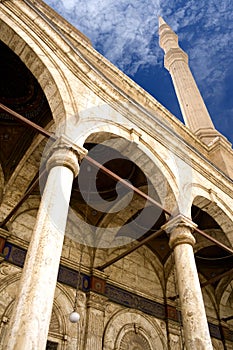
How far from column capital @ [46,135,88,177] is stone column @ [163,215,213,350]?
2283mm

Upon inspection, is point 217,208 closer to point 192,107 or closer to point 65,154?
point 65,154

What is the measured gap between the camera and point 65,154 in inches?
171

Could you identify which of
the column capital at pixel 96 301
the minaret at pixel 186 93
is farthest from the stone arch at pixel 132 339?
the minaret at pixel 186 93

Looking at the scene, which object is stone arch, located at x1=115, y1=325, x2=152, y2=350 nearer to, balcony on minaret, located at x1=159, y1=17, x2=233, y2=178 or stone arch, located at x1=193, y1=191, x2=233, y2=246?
stone arch, located at x1=193, y1=191, x2=233, y2=246

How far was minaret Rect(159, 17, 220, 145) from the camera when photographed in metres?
14.9

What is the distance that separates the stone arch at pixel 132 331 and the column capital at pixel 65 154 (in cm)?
441

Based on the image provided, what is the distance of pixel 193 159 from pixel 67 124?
11.9 feet

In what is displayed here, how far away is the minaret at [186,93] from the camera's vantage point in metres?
14.9

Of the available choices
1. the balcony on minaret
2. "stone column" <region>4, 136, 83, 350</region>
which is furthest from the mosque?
the balcony on minaret

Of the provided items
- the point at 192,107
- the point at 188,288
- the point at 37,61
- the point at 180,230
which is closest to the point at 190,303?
the point at 188,288

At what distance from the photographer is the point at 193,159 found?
7.25 metres

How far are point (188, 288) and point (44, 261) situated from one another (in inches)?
101

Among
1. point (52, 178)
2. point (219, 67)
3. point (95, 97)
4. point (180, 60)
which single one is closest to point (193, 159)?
point (95, 97)

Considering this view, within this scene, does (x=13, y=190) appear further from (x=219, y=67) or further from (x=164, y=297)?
(x=219, y=67)
